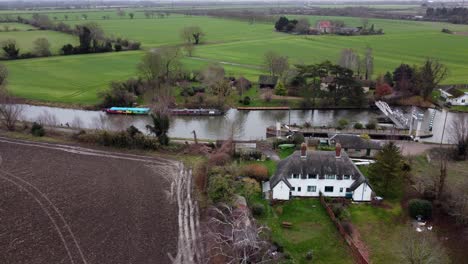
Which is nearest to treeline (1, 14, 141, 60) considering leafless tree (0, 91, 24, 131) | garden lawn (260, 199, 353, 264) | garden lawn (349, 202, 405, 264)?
leafless tree (0, 91, 24, 131)

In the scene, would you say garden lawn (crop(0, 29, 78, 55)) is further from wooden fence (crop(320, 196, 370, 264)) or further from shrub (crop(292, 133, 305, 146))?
wooden fence (crop(320, 196, 370, 264))

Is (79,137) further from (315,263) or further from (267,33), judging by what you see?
(267,33)

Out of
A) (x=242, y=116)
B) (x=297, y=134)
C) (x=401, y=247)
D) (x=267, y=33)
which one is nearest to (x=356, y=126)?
(x=297, y=134)

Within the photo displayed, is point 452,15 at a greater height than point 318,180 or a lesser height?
greater

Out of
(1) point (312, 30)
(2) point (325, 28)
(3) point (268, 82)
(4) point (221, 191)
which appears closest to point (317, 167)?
(4) point (221, 191)

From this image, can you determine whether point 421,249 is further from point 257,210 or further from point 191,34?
point 191,34

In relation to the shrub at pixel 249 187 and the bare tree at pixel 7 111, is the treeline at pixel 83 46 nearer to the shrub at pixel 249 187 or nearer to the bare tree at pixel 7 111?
the bare tree at pixel 7 111
